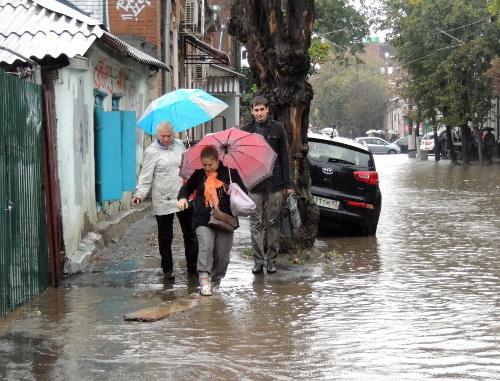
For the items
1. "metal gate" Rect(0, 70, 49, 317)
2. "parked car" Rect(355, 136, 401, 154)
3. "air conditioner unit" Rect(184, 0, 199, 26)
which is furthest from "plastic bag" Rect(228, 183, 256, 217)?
"parked car" Rect(355, 136, 401, 154)

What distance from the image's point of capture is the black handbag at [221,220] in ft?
29.0

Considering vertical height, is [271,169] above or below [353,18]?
below

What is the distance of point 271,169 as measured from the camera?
378 inches

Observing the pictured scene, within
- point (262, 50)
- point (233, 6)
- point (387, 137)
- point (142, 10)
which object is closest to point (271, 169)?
point (262, 50)

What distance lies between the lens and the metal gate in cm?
767

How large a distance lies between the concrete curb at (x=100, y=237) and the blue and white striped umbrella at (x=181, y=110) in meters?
1.49

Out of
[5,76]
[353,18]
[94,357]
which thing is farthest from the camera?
[353,18]

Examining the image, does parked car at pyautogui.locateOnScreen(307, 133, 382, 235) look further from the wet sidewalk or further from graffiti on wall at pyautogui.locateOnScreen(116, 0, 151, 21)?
graffiti on wall at pyautogui.locateOnScreen(116, 0, 151, 21)

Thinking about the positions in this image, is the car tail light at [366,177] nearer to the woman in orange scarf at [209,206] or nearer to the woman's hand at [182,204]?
the woman in orange scarf at [209,206]

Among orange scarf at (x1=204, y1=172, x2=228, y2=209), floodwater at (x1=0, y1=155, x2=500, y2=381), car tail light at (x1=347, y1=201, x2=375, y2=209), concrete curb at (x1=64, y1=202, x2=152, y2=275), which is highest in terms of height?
orange scarf at (x1=204, y1=172, x2=228, y2=209)

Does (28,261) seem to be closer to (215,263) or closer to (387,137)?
(215,263)

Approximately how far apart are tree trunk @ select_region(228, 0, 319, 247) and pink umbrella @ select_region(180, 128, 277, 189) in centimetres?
180

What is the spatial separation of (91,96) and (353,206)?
4.39 m

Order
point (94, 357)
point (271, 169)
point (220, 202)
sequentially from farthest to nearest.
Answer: point (271, 169)
point (220, 202)
point (94, 357)
